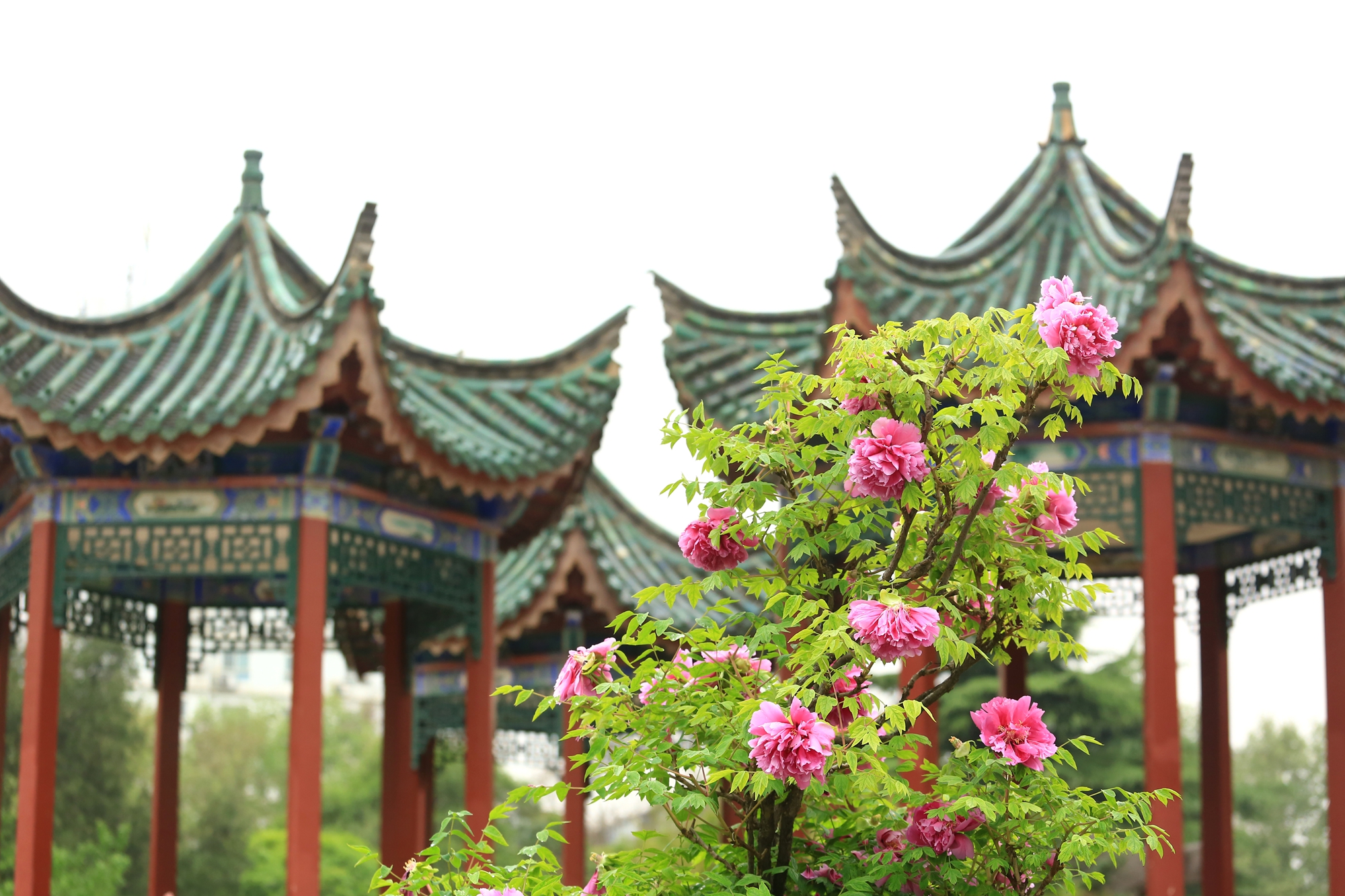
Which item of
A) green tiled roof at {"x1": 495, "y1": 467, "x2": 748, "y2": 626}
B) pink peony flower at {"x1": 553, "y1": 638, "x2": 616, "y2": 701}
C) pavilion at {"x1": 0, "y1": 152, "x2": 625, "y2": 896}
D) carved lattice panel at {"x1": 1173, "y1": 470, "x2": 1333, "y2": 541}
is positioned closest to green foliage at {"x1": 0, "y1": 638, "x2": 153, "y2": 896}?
green tiled roof at {"x1": 495, "y1": 467, "x2": 748, "y2": 626}

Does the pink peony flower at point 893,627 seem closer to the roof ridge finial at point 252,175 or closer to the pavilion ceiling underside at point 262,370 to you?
the pavilion ceiling underside at point 262,370

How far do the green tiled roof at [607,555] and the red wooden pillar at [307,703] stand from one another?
337 cm

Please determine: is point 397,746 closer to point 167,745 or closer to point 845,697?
point 167,745

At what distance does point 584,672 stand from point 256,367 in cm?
697

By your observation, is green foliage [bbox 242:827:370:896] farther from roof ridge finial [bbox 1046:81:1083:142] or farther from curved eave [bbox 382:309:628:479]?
roof ridge finial [bbox 1046:81:1083:142]

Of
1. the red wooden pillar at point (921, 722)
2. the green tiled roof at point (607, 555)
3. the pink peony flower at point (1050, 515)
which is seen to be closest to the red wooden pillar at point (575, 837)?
the green tiled roof at point (607, 555)

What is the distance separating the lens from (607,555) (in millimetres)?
16578

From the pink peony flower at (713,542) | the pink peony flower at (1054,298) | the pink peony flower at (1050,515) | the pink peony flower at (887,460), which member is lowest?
the pink peony flower at (713,542)

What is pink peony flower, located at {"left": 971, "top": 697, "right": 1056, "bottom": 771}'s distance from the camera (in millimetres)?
5043

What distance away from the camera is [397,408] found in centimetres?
1121

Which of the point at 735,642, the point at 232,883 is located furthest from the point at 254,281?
the point at 232,883

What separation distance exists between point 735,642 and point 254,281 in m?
8.36

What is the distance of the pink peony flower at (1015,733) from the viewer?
16.5 ft

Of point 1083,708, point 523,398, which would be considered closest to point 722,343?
point 523,398
